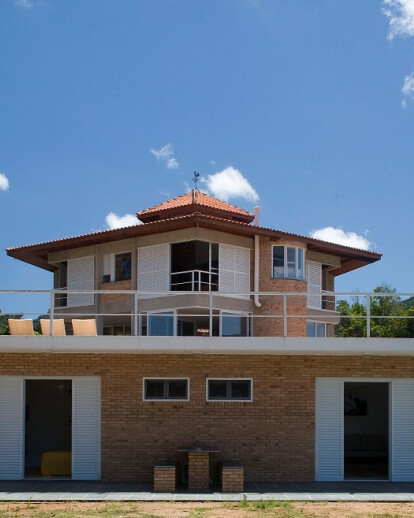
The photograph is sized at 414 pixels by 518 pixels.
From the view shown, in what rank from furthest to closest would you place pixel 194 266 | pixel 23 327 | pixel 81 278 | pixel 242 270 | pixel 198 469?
pixel 81 278 < pixel 194 266 < pixel 242 270 < pixel 23 327 < pixel 198 469

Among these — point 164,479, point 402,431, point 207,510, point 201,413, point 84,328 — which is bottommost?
point 207,510

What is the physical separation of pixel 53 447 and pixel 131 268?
619cm

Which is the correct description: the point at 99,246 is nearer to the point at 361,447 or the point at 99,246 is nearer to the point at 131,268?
the point at 131,268

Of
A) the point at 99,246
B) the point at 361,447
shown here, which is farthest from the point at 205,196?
the point at 361,447

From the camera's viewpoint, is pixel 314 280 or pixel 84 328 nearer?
pixel 84 328

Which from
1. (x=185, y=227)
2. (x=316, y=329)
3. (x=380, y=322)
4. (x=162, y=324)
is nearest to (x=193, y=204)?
(x=185, y=227)

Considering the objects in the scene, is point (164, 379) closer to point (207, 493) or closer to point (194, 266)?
point (207, 493)

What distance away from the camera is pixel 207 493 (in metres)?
15.0

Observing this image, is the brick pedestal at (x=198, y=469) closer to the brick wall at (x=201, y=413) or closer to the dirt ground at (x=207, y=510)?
the brick wall at (x=201, y=413)

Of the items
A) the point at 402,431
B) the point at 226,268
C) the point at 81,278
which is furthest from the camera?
the point at 81,278

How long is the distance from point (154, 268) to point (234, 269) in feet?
8.41

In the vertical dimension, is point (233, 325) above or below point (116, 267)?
below

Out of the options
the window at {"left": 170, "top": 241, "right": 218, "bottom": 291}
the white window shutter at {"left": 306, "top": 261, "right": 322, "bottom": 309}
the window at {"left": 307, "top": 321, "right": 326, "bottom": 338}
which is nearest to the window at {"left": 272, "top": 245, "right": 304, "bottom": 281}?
the white window shutter at {"left": 306, "top": 261, "right": 322, "bottom": 309}

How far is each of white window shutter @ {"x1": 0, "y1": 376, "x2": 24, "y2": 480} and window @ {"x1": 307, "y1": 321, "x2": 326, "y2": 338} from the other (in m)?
12.3
